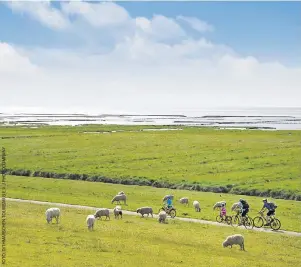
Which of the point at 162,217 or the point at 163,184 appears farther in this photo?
the point at 163,184

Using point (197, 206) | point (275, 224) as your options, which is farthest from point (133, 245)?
point (197, 206)

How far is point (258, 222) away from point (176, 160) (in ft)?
131

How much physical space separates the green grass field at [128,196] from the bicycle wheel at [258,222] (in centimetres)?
173

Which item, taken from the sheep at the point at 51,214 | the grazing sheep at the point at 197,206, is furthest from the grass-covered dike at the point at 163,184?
the sheep at the point at 51,214

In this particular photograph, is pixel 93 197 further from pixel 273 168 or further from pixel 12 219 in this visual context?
pixel 273 168

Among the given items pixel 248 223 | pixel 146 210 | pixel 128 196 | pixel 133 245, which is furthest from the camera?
pixel 128 196

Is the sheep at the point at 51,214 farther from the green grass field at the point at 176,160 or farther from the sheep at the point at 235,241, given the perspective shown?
the green grass field at the point at 176,160

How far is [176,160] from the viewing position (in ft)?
275

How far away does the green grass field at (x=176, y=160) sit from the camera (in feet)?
218

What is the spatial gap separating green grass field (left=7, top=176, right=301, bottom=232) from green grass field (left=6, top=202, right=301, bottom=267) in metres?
6.21

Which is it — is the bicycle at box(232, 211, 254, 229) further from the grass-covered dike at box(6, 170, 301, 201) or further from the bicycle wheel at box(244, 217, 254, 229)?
the grass-covered dike at box(6, 170, 301, 201)

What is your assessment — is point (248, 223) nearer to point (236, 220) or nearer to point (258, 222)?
point (258, 222)

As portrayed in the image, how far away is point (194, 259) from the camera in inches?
1262

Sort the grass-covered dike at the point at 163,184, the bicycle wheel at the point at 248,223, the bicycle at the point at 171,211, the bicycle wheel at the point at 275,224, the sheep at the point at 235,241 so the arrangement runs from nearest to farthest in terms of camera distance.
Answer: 1. the sheep at the point at 235,241
2. the bicycle wheel at the point at 275,224
3. the bicycle wheel at the point at 248,223
4. the bicycle at the point at 171,211
5. the grass-covered dike at the point at 163,184
